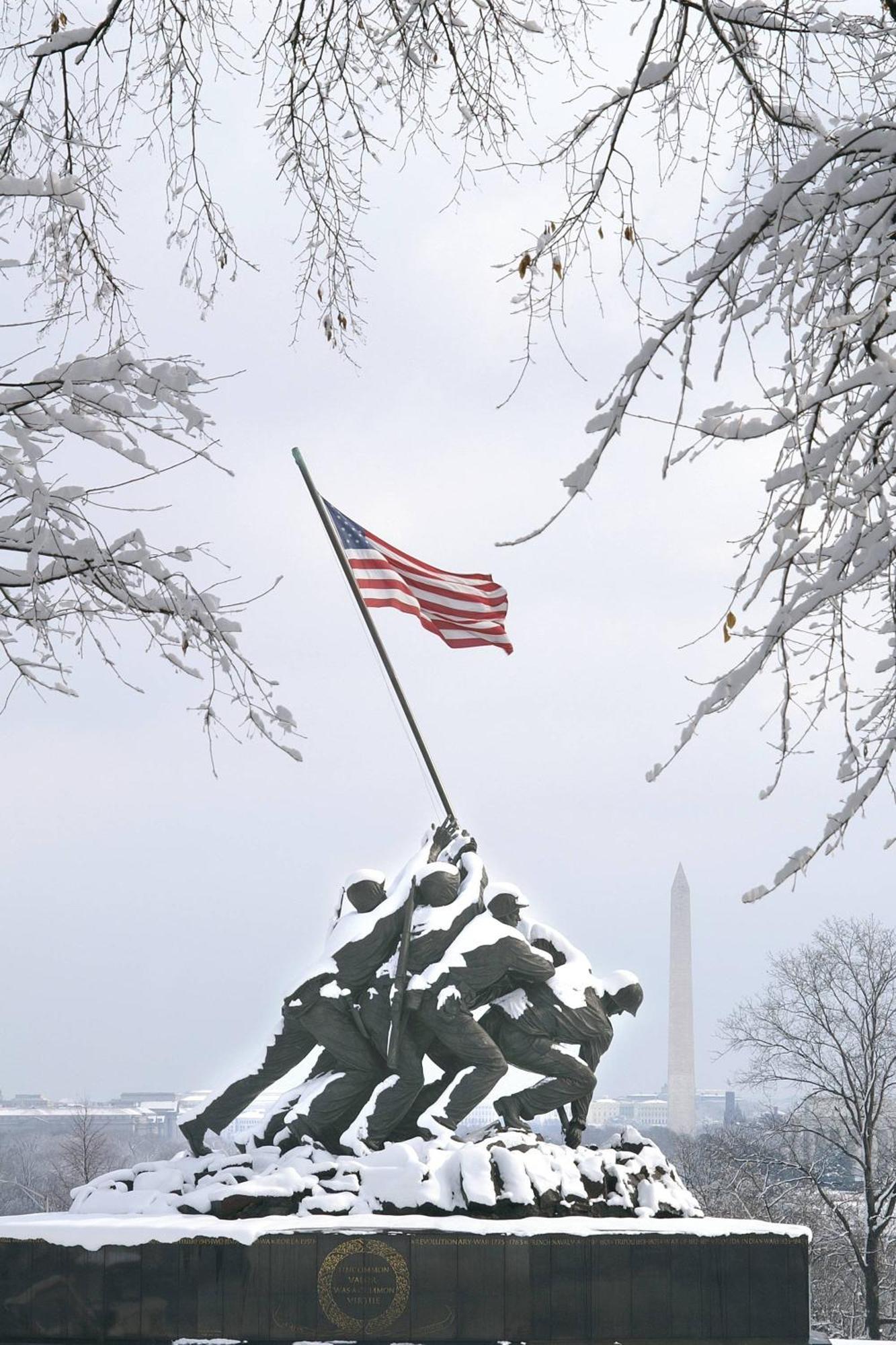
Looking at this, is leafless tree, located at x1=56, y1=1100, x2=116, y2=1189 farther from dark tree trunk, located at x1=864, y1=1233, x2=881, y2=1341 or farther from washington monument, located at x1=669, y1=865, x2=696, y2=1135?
washington monument, located at x1=669, y1=865, x2=696, y2=1135

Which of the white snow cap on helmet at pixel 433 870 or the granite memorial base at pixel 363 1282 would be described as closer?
the granite memorial base at pixel 363 1282

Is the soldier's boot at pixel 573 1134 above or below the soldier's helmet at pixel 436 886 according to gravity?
below

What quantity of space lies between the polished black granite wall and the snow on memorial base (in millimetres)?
10

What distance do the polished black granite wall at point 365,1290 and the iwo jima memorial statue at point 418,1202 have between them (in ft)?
0.04

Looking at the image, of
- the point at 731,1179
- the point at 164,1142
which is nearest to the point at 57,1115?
the point at 164,1142

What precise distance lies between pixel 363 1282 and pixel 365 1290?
0.17 feet

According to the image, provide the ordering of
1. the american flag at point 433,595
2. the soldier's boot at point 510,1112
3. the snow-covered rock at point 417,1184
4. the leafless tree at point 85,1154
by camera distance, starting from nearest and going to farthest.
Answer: the snow-covered rock at point 417,1184 < the soldier's boot at point 510,1112 < the american flag at point 433,595 < the leafless tree at point 85,1154

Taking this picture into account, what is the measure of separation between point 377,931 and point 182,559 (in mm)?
7705

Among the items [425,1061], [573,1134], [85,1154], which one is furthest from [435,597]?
[85,1154]

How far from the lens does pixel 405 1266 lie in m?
10.6

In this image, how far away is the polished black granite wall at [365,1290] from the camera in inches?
417

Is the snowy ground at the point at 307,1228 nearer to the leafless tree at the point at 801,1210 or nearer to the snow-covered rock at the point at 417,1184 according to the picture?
the snow-covered rock at the point at 417,1184

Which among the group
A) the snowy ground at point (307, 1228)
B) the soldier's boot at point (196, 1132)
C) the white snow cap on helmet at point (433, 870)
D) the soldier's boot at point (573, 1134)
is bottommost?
the snowy ground at point (307, 1228)

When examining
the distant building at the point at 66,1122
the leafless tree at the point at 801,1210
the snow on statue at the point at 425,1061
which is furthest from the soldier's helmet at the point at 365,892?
the distant building at the point at 66,1122
